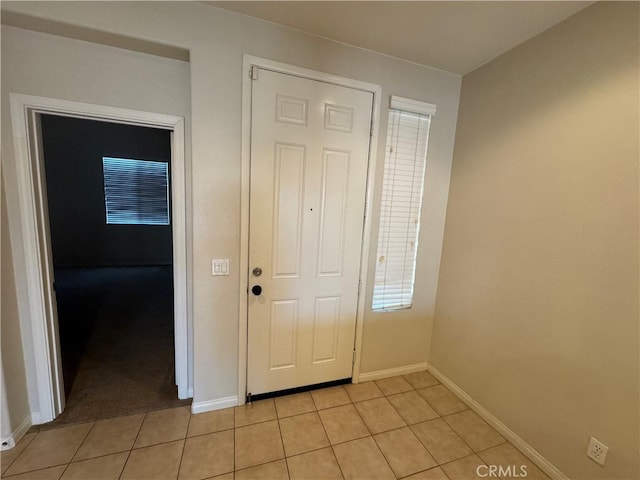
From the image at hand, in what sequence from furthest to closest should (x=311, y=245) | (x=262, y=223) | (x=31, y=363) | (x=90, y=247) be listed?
(x=90, y=247) < (x=311, y=245) < (x=262, y=223) < (x=31, y=363)

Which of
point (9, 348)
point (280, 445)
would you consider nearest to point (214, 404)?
point (280, 445)

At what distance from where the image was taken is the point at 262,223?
1818 mm

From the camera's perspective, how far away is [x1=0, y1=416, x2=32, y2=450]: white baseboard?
1500 millimetres

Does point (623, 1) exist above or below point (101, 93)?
above

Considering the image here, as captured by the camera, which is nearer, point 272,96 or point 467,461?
point 467,461

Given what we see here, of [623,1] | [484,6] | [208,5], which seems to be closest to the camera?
[623,1]

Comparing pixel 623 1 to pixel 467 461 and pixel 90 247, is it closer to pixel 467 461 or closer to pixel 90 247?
pixel 467 461

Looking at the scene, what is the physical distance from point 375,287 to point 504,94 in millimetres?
1695

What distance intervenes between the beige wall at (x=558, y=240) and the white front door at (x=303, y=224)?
0.93m

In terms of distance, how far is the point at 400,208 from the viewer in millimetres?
2191

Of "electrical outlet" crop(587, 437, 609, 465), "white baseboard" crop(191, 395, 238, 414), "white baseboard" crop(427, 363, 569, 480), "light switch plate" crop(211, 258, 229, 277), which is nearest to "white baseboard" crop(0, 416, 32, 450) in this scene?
"white baseboard" crop(191, 395, 238, 414)

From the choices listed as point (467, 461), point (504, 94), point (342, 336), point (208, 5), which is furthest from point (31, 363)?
point (504, 94)

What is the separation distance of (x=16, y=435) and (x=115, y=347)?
1.12 meters

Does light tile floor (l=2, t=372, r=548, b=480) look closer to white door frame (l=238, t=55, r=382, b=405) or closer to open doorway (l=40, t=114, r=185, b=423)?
white door frame (l=238, t=55, r=382, b=405)
